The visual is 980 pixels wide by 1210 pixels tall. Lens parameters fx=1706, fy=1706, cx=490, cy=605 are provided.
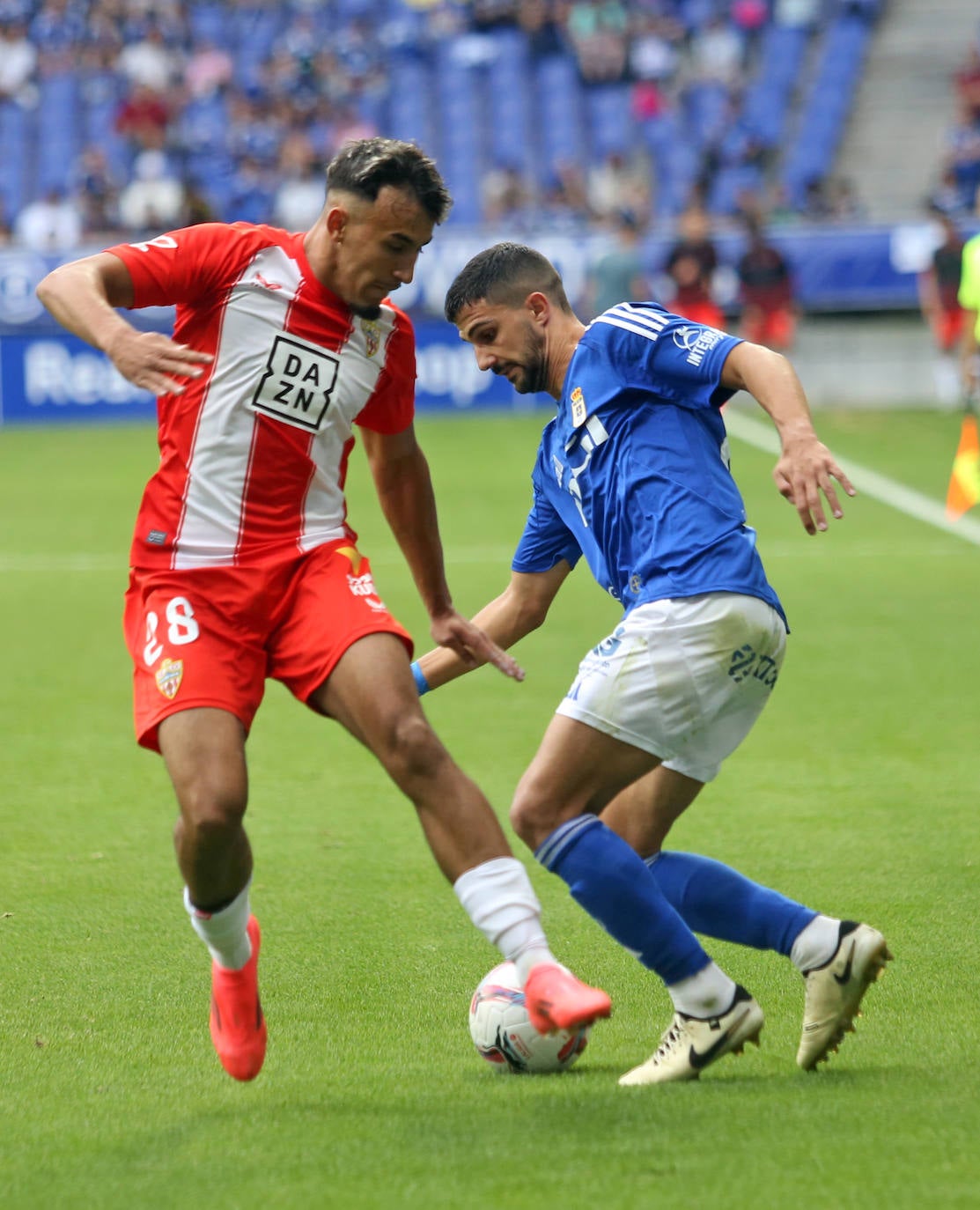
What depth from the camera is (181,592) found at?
4.05 m


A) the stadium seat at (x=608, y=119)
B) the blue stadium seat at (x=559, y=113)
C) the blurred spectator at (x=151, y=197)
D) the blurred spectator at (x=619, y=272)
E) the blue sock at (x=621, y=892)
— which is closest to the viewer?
the blue sock at (x=621, y=892)

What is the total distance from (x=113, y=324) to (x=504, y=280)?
1025 millimetres

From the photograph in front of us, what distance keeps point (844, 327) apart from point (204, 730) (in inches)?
765

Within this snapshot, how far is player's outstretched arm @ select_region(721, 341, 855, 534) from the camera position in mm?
3611

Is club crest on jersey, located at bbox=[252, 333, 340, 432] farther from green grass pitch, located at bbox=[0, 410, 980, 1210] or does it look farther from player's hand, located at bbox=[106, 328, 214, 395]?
green grass pitch, located at bbox=[0, 410, 980, 1210]

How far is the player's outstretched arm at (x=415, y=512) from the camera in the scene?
4363 millimetres

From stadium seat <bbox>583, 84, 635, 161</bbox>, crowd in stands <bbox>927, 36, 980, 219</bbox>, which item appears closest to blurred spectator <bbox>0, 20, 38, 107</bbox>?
stadium seat <bbox>583, 84, 635, 161</bbox>

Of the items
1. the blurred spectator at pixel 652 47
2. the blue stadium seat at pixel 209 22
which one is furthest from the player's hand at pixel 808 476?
the blue stadium seat at pixel 209 22

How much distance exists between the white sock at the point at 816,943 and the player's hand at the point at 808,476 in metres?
1.00

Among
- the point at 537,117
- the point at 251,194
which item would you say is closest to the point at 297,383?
the point at 251,194

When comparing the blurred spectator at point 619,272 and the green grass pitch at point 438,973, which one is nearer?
the green grass pitch at point 438,973

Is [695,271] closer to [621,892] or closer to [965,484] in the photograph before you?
[965,484]

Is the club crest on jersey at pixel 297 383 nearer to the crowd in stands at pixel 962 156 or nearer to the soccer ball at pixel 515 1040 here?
the soccer ball at pixel 515 1040

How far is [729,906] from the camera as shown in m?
4.16
